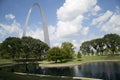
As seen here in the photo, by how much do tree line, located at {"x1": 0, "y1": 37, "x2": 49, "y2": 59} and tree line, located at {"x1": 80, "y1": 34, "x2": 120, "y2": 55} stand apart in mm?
22241

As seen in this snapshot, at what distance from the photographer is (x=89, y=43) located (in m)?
93.2

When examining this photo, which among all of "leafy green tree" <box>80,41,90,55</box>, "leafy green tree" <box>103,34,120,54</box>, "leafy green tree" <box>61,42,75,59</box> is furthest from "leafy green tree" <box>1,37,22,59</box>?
"leafy green tree" <box>103,34,120,54</box>

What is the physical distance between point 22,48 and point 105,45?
3659cm

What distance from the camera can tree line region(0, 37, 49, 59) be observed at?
247 ft

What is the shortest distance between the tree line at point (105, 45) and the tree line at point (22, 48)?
22.2 meters

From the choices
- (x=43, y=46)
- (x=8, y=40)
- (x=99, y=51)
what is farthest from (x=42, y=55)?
(x=99, y=51)

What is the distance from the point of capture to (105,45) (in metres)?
85.6

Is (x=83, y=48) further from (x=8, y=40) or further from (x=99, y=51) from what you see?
(x=8, y=40)

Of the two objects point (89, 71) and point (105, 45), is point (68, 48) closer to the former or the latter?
point (105, 45)

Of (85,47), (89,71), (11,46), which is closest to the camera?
(89,71)

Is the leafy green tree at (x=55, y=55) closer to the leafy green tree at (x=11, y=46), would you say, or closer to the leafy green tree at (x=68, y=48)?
the leafy green tree at (x=68, y=48)

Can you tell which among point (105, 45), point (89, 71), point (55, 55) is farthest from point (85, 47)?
point (89, 71)

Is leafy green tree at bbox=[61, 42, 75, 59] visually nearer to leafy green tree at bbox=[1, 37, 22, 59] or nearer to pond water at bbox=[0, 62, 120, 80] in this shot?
leafy green tree at bbox=[1, 37, 22, 59]

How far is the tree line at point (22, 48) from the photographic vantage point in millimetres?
75312
